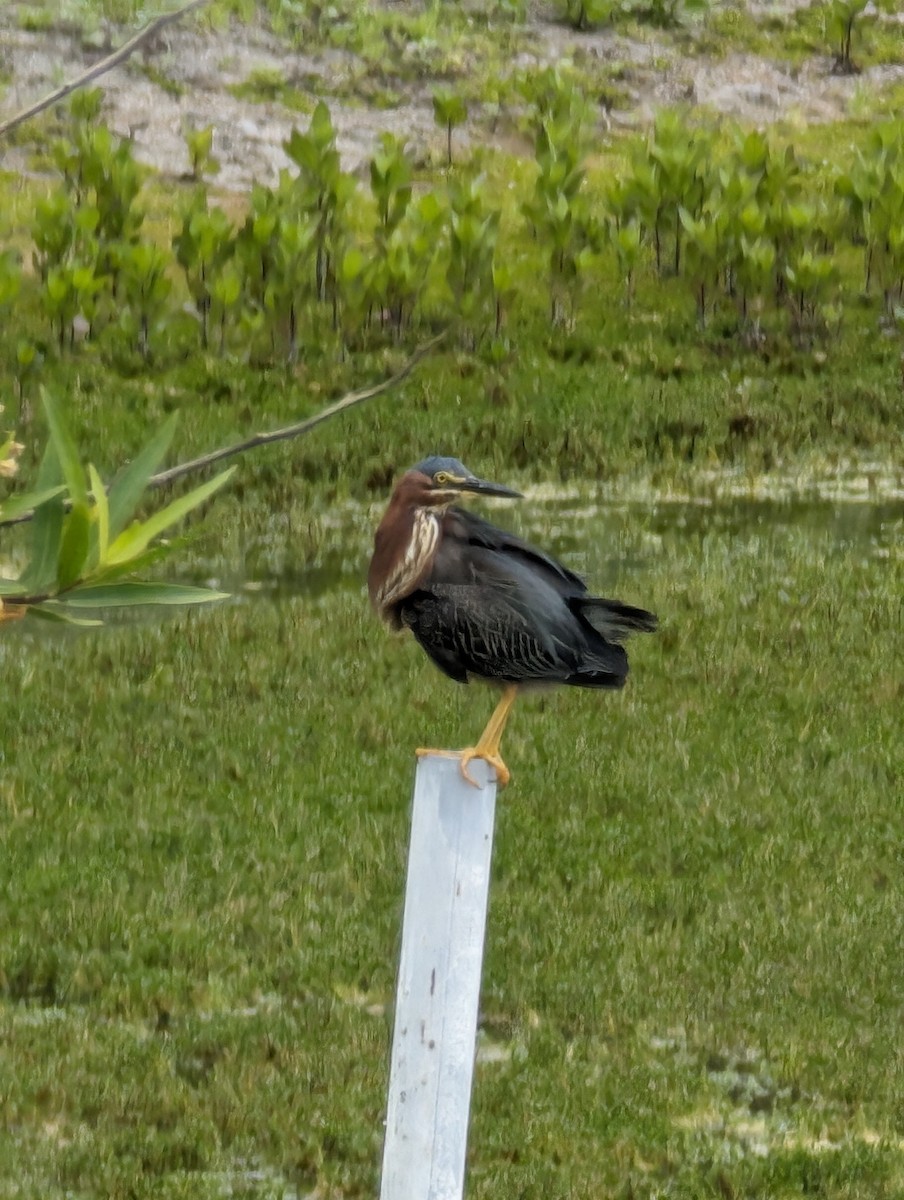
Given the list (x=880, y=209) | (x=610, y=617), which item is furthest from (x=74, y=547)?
(x=880, y=209)

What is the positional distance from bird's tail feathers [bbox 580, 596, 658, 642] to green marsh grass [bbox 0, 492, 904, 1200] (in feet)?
6.54

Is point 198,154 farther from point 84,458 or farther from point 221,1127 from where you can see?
point 221,1127

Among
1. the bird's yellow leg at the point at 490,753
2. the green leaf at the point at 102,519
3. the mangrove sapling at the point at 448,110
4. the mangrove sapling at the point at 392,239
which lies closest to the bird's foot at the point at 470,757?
the bird's yellow leg at the point at 490,753

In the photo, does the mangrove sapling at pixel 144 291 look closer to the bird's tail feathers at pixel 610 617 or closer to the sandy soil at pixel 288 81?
the sandy soil at pixel 288 81

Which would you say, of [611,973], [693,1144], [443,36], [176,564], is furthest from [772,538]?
[443,36]

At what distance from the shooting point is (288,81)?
22.3m

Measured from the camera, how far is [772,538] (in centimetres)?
1368

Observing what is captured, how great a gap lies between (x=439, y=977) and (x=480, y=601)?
901mm

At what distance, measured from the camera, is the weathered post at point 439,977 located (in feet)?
14.5

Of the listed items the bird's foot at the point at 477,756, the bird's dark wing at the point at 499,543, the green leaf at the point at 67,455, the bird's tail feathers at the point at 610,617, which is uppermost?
the green leaf at the point at 67,455

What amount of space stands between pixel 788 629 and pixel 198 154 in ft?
31.7

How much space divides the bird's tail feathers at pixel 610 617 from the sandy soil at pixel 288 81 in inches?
590

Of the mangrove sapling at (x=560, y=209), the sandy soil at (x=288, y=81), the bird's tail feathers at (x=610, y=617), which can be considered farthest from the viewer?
the sandy soil at (x=288, y=81)

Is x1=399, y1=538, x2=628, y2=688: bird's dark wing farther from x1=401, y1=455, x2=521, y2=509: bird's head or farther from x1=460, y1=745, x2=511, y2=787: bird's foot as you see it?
x1=460, y1=745, x2=511, y2=787: bird's foot
